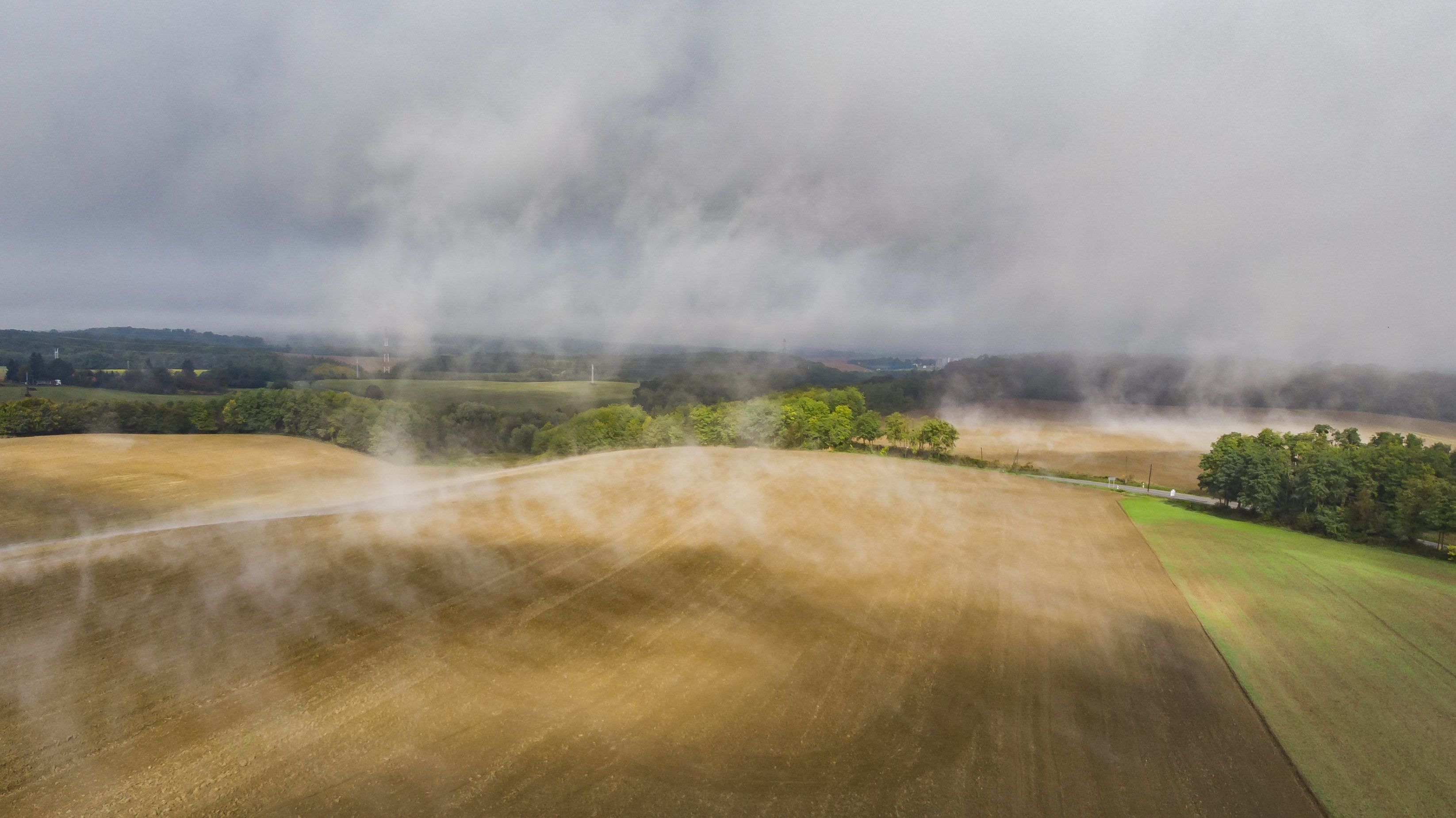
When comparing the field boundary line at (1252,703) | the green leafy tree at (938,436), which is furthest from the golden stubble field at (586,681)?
the green leafy tree at (938,436)

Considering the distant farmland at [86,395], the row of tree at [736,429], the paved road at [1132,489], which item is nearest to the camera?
the distant farmland at [86,395]

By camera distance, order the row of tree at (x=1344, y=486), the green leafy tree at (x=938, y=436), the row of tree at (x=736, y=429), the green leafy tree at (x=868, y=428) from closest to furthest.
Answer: the row of tree at (x=1344, y=486) → the row of tree at (x=736, y=429) → the green leafy tree at (x=938, y=436) → the green leafy tree at (x=868, y=428)

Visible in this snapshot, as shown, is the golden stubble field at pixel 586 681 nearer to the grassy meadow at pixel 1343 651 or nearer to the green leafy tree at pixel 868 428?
the grassy meadow at pixel 1343 651

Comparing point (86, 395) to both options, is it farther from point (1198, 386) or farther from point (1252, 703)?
point (1198, 386)

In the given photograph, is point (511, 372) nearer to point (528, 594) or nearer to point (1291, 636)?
point (528, 594)

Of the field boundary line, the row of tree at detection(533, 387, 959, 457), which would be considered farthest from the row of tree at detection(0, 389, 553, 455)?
the field boundary line

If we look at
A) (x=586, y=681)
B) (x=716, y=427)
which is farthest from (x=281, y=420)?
(x=586, y=681)

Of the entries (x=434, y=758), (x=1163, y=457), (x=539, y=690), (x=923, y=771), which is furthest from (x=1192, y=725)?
(x=1163, y=457)
